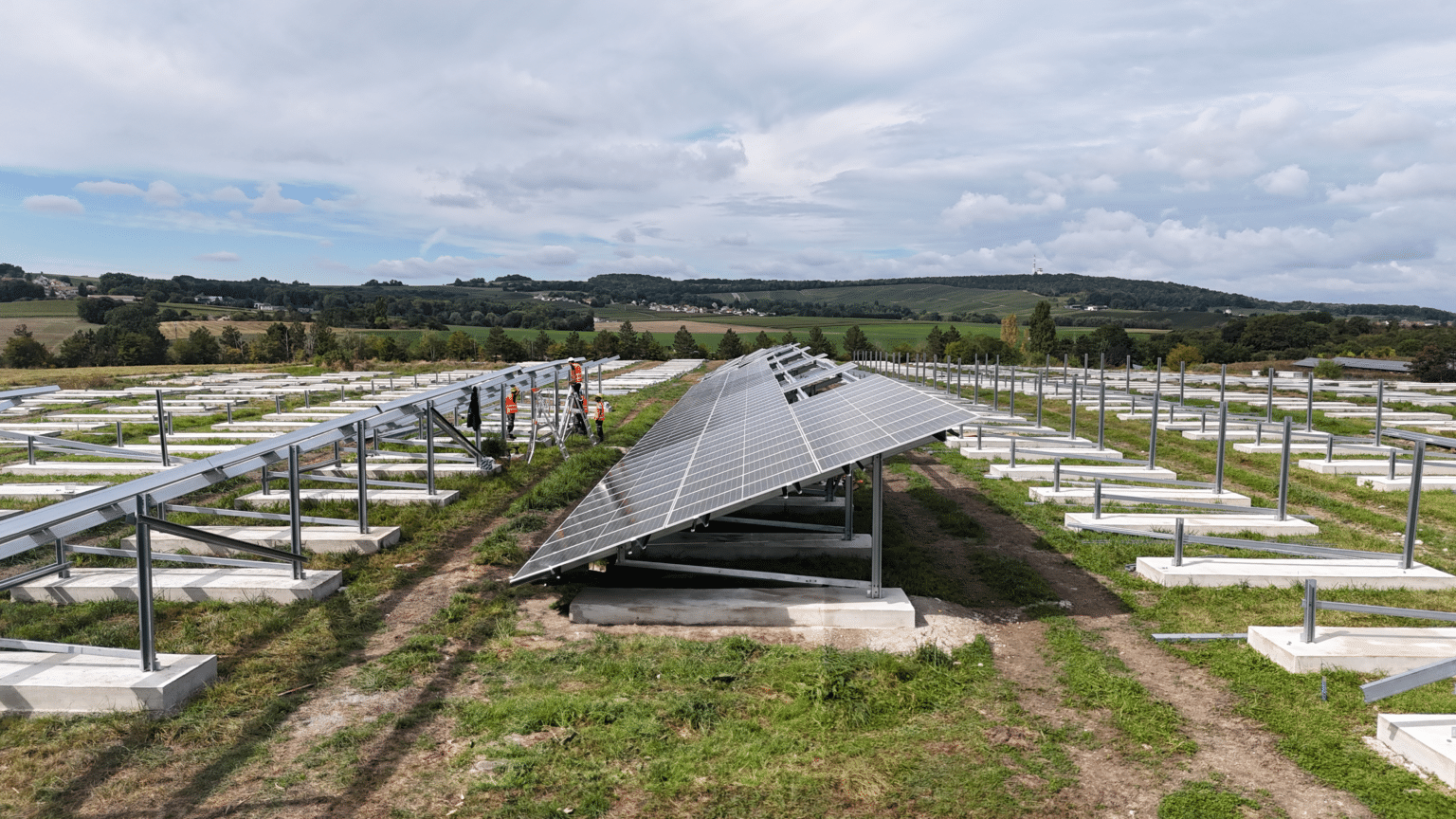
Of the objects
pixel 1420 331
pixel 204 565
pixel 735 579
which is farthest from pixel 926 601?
pixel 1420 331

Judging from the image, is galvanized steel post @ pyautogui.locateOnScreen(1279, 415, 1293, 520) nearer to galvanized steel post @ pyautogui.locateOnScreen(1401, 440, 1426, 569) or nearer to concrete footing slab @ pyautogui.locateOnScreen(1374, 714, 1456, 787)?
galvanized steel post @ pyautogui.locateOnScreen(1401, 440, 1426, 569)

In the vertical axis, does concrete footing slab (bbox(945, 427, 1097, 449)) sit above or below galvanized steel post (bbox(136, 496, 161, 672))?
below

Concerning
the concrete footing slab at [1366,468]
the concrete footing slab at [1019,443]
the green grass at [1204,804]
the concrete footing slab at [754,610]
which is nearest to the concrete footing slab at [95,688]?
the concrete footing slab at [754,610]

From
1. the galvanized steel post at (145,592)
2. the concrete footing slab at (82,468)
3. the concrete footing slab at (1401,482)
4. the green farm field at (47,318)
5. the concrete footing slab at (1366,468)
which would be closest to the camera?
the galvanized steel post at (145,592)

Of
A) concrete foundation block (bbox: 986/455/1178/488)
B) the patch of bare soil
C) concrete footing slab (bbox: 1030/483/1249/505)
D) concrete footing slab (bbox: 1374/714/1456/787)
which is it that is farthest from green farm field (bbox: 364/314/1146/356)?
concrete footing slab (bbox: 1374/714/1456/787)

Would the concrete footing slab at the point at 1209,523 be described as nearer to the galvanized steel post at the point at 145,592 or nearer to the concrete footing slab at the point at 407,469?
the concrete footing slab at the point at 407,469

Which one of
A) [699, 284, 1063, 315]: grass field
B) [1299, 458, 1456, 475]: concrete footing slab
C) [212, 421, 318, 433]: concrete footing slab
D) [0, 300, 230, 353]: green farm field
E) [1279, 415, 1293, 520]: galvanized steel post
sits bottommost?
[212, 421, 318, 433]: concrete footing slab
